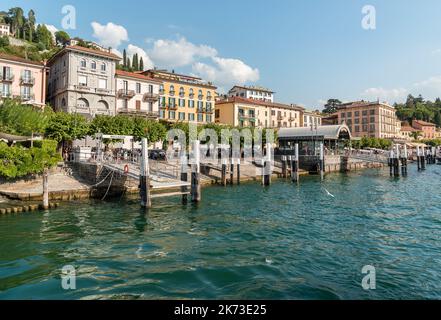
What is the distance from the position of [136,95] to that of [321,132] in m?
32.5

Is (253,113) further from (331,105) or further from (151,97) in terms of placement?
(331,105)

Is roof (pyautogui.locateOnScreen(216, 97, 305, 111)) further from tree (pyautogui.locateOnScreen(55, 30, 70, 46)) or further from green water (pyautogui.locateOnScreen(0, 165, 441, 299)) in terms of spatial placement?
tree (pyautogui.locateOnScreen(55, 30, 70, 46))

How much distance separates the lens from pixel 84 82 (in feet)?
168

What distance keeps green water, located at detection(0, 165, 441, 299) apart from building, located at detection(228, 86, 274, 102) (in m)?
74.5

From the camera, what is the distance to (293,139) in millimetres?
61812

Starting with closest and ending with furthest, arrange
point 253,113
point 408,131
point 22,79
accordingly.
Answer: point 22,79 → point 253,113 → point 408,131

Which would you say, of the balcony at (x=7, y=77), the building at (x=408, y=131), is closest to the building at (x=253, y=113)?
the balcony at (x=7, y=77)

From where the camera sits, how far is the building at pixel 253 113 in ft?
247

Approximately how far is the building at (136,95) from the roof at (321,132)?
24.8 metres

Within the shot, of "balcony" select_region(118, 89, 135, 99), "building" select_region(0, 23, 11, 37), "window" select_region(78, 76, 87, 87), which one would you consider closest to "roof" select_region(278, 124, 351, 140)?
"balcony" select_region(118, 89, 135, 99)

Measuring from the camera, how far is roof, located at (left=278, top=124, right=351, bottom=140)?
55.4 meters

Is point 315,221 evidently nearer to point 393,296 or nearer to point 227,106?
point 393,296

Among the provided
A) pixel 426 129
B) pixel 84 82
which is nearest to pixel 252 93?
pixel 84 82

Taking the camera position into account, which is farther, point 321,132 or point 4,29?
point 4,29
